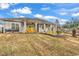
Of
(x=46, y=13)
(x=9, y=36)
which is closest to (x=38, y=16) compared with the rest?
(x=46, y=13)

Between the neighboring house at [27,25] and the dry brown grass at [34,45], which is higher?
the neighboring house at [27,25]

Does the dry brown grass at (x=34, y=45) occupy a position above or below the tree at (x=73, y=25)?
below

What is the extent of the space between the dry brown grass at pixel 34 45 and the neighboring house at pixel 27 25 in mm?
50

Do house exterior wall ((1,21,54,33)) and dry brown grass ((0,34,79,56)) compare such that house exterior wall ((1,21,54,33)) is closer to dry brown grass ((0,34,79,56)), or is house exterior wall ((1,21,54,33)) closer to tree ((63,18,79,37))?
dry brown grass ((0,34,79,56))

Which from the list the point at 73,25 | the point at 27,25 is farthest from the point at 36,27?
the point at 73,25

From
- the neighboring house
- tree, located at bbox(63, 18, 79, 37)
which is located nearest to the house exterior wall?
the neighboring house

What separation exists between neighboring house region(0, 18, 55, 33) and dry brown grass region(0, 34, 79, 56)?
5 cm

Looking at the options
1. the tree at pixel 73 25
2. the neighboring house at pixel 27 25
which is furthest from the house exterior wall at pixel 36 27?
the tree at pixel 73 25

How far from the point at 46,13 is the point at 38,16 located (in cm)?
8

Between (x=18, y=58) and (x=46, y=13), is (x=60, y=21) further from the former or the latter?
(x=18, y=58)

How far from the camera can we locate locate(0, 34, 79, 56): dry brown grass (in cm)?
169

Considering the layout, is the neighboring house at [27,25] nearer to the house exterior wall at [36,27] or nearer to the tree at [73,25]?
the house exterior wall at [36,27]

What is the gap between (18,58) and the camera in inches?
66.4

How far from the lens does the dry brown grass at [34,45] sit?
5.55ft
